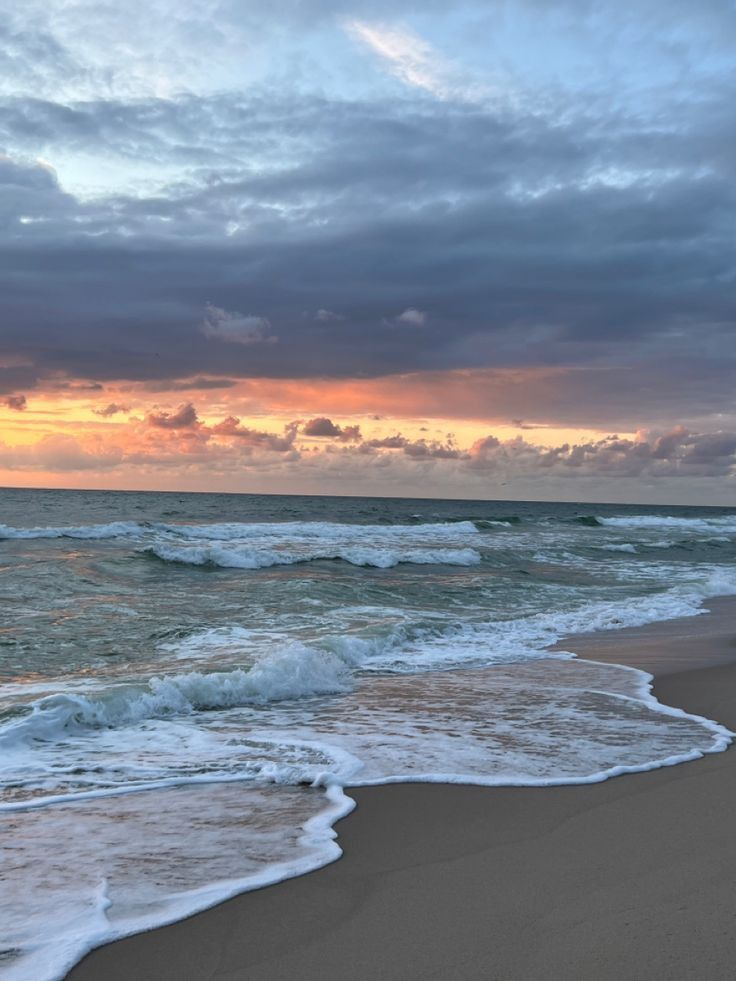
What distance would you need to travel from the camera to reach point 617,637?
1234 cm

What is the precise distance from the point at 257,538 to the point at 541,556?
12249mm

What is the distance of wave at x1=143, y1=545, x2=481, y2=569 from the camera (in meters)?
24.0

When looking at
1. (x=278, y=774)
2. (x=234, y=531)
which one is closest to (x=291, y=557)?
(x=234, y=531)

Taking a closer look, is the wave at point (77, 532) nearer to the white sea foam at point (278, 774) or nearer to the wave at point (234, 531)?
the wave at point (234, 531)

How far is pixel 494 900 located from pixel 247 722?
4.01 m

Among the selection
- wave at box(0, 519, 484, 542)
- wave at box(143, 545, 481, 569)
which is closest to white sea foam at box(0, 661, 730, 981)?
wave at box(143, 545, 481, 569)

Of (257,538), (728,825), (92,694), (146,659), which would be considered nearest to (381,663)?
(146,659)

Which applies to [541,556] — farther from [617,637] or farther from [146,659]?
[146,659]

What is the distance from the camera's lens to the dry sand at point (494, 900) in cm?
295

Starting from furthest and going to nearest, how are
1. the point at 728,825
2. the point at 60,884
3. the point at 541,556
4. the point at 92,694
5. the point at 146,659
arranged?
the point at 541,556
the point at 146,659
the point at 92,694
the point at 728,825
the point at 60,884

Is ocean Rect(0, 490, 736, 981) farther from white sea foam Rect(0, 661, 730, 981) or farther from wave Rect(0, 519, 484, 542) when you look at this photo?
wave Rect(0, 519, 484, 542)

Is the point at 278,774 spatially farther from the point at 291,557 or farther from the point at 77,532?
the point at 77,532

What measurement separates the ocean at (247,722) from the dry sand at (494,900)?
0.70 feet

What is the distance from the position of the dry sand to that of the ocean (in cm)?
21
